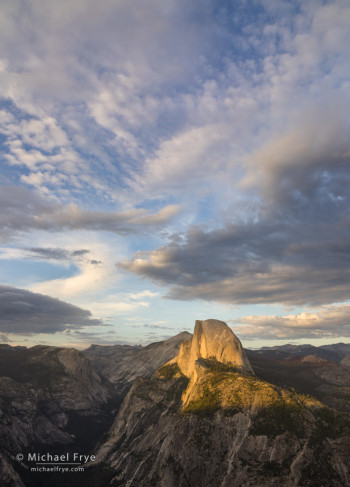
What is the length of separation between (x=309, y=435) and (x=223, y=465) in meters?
37.9

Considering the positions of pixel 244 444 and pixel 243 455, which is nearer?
pixel 243 455

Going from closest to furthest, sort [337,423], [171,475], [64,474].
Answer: [337,423] → [171,475] → [64,474]

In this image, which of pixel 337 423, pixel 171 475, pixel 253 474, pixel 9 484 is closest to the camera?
pixel 253 474

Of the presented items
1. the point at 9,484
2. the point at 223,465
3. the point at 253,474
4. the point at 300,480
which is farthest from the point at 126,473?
the point at 300,480

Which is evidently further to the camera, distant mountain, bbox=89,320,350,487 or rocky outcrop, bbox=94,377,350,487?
distant mountain, bbox=89,320,350,487

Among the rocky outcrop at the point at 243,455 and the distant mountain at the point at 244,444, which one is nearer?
the rocky outcrop at the point at 243,455

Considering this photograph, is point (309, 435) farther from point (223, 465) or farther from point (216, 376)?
point (216, 376)

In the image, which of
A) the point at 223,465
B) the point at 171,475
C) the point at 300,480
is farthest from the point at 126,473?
the point at 300,480

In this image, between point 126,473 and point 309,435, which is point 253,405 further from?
point 126,473

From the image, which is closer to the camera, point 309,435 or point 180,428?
point 309,435

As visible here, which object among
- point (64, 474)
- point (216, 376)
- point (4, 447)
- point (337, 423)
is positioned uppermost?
point (216, 376)

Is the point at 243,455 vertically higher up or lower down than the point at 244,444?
lower down

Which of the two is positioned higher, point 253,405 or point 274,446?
point 253,405

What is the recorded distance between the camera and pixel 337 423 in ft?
415
